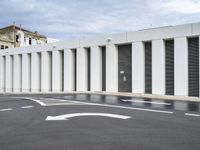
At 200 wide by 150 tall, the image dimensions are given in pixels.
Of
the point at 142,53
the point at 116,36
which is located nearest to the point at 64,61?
the point at 116,36

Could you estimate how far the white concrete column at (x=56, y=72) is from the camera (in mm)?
26875

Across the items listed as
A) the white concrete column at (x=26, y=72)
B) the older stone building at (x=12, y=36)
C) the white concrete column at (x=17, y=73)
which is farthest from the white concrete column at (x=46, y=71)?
the older stone building at (x=12, y=36)

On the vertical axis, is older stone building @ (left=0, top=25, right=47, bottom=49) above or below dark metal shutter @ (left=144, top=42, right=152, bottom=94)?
above

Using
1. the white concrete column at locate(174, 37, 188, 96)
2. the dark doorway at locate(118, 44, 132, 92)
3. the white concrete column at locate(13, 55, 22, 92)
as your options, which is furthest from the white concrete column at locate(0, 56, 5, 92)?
the white concrete column at locate(174, 37, 188, 96)

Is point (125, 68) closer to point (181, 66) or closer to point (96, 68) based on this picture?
point (96, 68)

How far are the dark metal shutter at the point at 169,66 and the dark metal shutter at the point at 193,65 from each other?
130cm

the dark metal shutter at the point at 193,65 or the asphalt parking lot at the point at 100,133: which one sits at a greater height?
the dark metal shutter at the point at 193,65

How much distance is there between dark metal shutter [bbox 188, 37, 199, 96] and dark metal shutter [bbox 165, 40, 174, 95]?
51.3 inches

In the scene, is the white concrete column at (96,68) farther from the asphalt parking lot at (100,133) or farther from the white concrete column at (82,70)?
the asphalt parking lot at (100,133)

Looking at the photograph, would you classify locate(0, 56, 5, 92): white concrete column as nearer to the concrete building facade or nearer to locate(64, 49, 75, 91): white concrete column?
the concrete building facade

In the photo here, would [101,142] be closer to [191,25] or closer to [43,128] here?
[43,128]

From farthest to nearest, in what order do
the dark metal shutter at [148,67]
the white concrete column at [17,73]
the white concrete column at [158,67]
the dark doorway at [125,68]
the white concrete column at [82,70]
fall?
the white concrete column at [17,73] → the white concrete column at [82,70] → the dark doorway at [125,68] → the dark metal shutter at [148,67] → the white concrete column at [158,67]

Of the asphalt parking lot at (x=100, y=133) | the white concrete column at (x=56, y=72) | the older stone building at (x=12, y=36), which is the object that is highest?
the older stone building at (x=12, y=36)

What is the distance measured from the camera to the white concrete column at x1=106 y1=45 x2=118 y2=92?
2244cm
